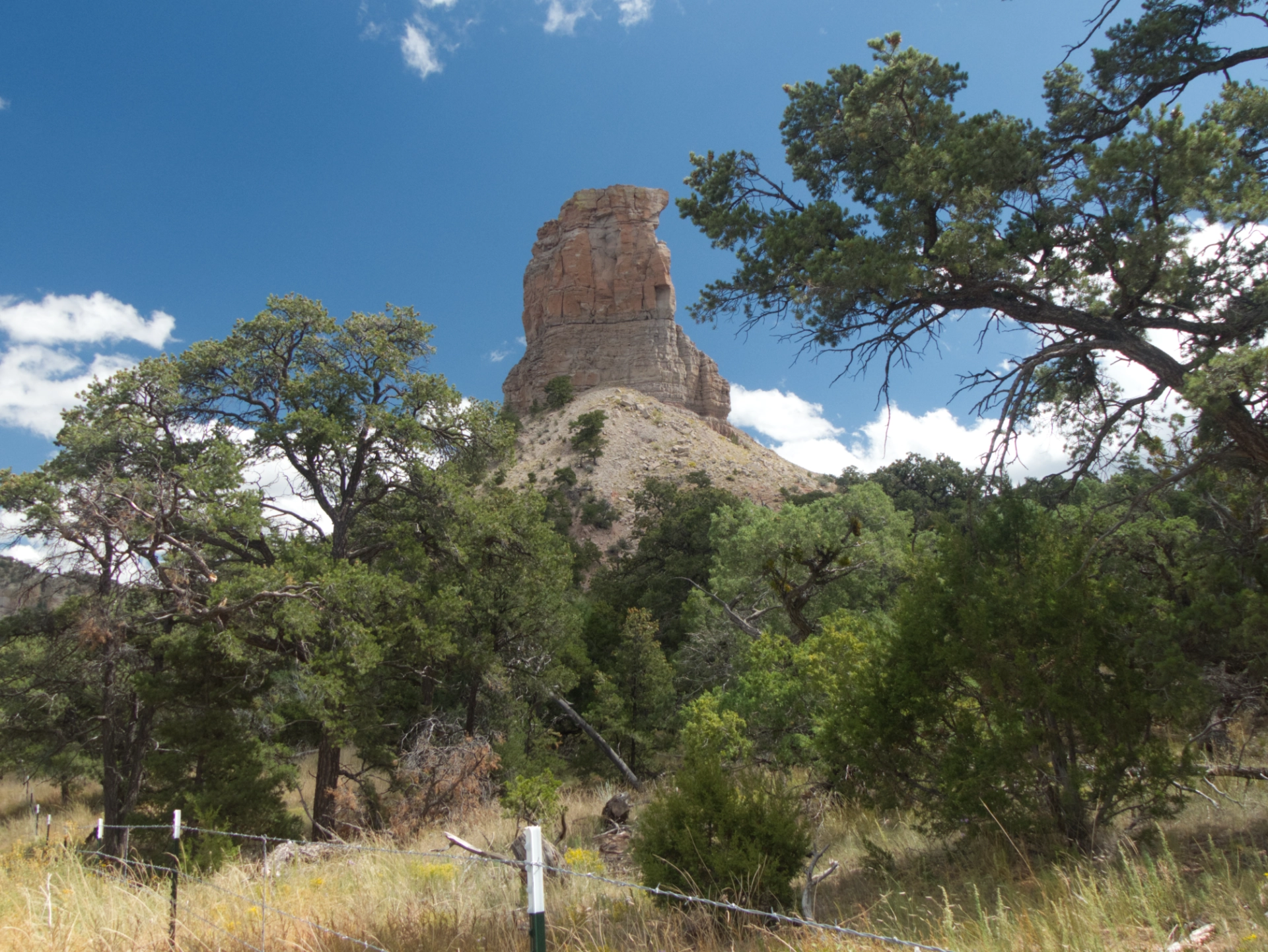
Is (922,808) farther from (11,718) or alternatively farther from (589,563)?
(589,563)

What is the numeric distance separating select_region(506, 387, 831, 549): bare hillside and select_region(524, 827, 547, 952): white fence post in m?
42.9

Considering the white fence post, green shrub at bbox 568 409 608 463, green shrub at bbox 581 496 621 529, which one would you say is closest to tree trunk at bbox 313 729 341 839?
the white fence post

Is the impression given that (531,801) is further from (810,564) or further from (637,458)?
(637,458)

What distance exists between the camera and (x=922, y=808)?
621 cm

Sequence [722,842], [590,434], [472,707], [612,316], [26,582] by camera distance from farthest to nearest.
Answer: [612,316], [590,434], [472,707], [26,582], [722,842]

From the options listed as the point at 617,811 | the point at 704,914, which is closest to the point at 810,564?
the point at 617,811

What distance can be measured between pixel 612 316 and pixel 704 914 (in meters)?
79.8

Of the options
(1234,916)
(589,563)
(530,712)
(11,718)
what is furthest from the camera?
(589,563)

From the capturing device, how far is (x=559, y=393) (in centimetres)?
7369

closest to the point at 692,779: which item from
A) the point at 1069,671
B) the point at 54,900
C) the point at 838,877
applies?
the point at 838,877

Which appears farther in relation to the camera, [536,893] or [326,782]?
[326,782]

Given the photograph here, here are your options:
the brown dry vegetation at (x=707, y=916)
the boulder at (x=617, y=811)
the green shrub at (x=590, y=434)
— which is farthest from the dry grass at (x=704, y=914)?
the green shrub at (x=590, y=434)

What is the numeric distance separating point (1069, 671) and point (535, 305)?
84.9m

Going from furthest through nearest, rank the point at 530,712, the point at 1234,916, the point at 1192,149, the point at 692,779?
the point at 530,712, the point at 1192,149, the point at 692,779, the point at 1234,916
